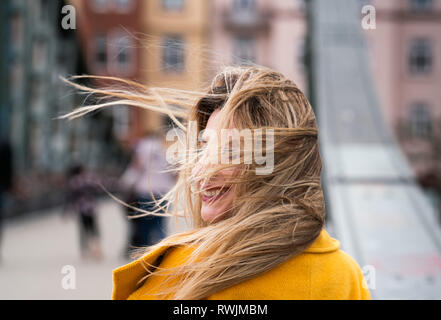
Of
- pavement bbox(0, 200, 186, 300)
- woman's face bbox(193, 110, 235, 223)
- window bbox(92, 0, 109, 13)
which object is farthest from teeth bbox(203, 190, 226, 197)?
window bbox(92, 0, 109, 13)

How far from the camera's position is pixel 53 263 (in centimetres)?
752

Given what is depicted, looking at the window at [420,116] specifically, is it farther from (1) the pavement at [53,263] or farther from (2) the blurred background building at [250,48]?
(1) the pavement at [53,263]

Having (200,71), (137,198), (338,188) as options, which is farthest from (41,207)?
(200,71)

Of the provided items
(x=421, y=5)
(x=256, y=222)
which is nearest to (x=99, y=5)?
(x=421, y=5)

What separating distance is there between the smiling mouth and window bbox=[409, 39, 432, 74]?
38.7 metres

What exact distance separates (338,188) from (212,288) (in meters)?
5.22

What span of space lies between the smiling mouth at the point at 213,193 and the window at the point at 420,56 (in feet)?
127

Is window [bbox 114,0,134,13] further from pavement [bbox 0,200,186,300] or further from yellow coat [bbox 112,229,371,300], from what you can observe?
yellow coat [bbox 112,229,371,300]

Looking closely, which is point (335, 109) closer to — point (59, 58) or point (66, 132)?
point (66, 132)

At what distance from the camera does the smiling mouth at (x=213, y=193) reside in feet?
4.57

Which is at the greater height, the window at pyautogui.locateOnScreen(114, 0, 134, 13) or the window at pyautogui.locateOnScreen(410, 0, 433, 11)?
the window at pyautogui.locateOnScreen(114, 0, 134, 13)

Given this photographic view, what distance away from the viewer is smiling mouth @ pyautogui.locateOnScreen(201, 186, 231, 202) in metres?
1.39

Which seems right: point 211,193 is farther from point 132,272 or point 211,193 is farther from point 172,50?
point 172,50

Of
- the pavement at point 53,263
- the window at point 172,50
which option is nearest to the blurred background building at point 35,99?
the pavement at point 53,263
